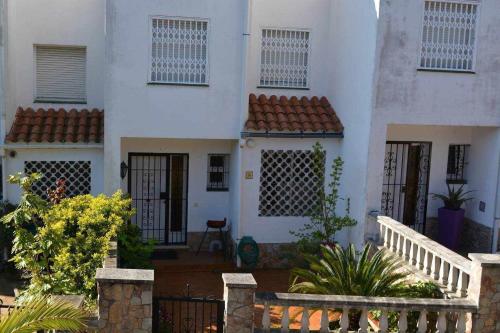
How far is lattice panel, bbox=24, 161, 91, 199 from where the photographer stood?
12898 mm

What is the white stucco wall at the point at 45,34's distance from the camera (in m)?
13.2

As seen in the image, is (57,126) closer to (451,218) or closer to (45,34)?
(45,34)

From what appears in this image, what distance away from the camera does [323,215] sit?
13.1 m

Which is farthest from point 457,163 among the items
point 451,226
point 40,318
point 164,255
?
point 40,318

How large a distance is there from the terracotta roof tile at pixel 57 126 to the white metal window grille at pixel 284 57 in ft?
14.1

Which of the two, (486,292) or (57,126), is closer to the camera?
(486,292)

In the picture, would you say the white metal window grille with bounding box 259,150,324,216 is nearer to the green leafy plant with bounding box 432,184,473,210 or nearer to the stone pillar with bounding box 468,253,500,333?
the green leafy plant with bounding box 432,184,473,210

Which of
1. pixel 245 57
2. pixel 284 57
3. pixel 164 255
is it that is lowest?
pixel 164 255

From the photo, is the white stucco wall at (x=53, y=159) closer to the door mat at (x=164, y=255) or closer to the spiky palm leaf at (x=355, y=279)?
the door mat at (x=164, y=255)

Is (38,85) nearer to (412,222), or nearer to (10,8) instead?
(10,8)

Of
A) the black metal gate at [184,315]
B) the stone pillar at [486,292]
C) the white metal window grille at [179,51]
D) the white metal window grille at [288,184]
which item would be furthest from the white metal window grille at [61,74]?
the stone pillar at [486,292]

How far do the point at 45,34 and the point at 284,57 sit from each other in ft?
19.4

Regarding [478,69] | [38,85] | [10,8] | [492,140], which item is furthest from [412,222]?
[10,8]

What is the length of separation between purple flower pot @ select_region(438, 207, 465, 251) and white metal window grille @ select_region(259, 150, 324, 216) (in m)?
3.13
